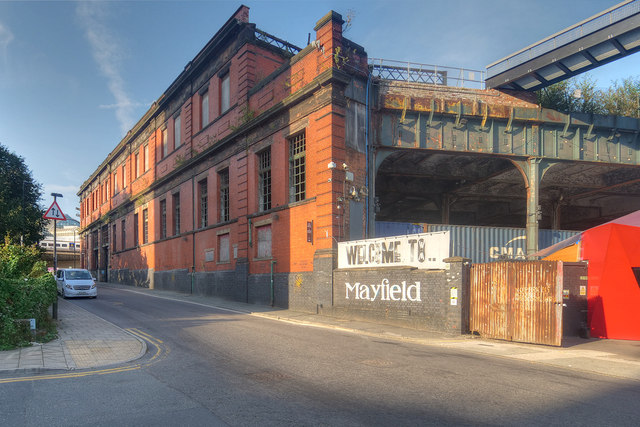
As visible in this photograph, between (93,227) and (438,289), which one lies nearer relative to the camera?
(438,289)

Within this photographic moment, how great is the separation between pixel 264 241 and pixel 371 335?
10186mm

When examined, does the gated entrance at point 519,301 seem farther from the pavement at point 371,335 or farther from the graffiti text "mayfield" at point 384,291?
the graffiti text "mayfield" at point 384,291

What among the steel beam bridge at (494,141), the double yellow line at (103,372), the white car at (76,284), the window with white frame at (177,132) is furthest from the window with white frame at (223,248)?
the double yellow line at (103,372)

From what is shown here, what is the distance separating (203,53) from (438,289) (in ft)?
74.0

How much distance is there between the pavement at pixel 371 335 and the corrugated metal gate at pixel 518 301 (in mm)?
347

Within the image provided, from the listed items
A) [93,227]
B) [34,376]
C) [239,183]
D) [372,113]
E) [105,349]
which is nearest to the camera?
[34,376]

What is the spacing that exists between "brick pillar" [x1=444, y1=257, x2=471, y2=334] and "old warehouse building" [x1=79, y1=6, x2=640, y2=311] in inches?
212

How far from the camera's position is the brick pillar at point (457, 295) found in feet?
41.1

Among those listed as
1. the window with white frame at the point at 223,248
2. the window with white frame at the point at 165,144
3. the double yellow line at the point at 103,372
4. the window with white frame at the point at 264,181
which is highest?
the window with white frame at the point at 165,144

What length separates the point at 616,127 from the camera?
2086cm

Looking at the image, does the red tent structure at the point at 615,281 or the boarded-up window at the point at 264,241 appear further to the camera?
the boarded-up window at the point at 264,241

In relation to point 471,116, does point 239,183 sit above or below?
below

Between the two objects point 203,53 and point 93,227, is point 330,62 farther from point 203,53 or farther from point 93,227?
point 93,227

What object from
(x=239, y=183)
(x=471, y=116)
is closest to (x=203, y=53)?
(x=239, y=183)
